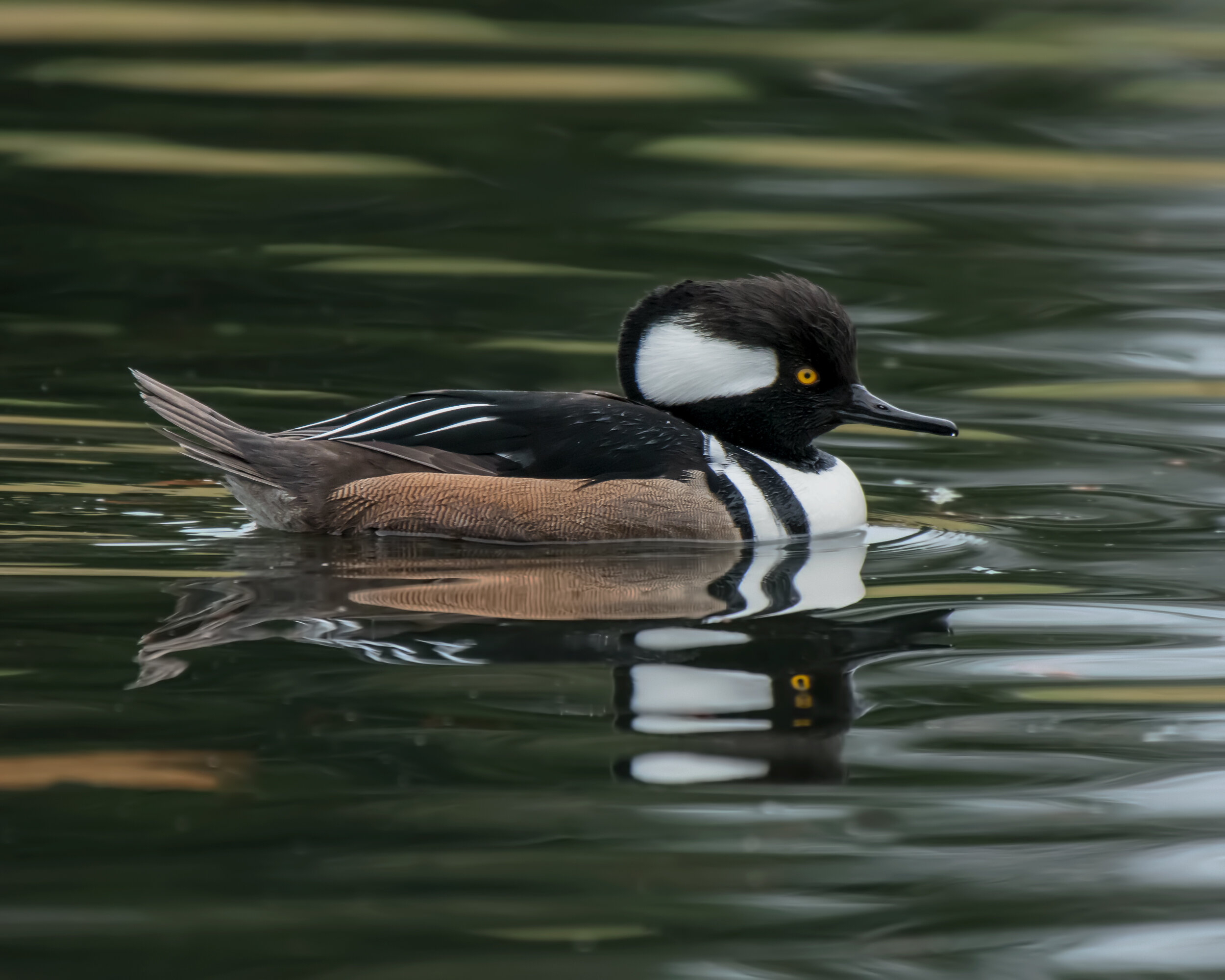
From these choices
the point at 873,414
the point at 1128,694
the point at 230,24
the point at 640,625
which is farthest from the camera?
the point at 230,24

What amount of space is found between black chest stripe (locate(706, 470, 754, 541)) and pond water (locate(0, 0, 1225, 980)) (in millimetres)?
155

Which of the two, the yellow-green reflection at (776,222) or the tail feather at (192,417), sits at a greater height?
the yellow-green reflection at (776,222)

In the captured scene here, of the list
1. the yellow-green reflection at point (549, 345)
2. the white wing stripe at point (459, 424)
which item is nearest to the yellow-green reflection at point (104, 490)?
the white wing stripe at point (459, 424)

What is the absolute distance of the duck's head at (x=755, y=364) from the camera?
22.7 feet

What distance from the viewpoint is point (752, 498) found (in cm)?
689

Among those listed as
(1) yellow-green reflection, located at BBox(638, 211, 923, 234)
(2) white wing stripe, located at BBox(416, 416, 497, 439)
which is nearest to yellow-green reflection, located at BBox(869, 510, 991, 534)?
(2) white wing stripe, located at BBox(416, 416, 497, 439)

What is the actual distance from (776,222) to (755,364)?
4.99 m

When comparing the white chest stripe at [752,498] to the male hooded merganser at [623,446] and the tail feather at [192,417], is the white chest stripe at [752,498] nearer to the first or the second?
the male hooded merganser at [623,446]

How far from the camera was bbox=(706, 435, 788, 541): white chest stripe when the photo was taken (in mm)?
6879

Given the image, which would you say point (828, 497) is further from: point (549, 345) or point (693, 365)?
point (549, 345)

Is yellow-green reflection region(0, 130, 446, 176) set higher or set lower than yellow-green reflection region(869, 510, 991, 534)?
higher

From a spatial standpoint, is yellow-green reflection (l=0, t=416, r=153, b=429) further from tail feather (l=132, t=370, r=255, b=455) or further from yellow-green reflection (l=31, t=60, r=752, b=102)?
yellow-green reflection (l=31, t=60, r=752, b=102)

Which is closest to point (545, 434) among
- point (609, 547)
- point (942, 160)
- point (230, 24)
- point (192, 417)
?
→ point (609, 547)

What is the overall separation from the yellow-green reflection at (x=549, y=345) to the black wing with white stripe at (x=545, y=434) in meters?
2.68
